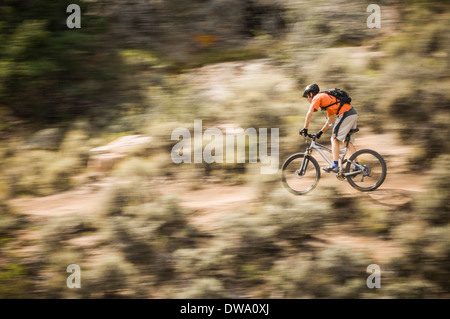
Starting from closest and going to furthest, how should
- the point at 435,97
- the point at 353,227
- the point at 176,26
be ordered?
the point at 353,227 < the point at 435,97 < the point at 176,26

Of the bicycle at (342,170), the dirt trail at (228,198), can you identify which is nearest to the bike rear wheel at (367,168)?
the bicycle at (342,170)

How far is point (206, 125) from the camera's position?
33.3ft

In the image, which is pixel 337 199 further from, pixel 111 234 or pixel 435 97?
pixel 111 234

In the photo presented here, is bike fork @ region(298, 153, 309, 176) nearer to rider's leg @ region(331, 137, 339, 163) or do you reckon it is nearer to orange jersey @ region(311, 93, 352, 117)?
rider's leg @ region(331, 137, 339, 163)

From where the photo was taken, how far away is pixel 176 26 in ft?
47.3

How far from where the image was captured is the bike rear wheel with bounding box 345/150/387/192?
7.07 meters

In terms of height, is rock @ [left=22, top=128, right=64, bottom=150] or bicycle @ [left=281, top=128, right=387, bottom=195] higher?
rock @ [left=22, top=128, right=64, bottom=150]

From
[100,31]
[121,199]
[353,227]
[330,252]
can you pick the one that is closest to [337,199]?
[353,227]

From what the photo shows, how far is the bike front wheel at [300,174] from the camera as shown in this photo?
7.56 metres

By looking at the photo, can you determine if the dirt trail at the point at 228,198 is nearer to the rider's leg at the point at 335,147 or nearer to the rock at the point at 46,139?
the rider's leg at the point at 335,147

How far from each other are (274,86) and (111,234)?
5284 millimetres

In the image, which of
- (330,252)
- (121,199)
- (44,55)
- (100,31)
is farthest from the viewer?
(100,31)

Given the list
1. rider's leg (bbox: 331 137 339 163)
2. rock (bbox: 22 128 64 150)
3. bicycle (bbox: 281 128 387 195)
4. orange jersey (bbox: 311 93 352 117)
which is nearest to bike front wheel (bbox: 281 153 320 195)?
bicycle (bbox: 281 128 387 195)

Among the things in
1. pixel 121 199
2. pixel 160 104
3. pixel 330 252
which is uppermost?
pixel 160 104
